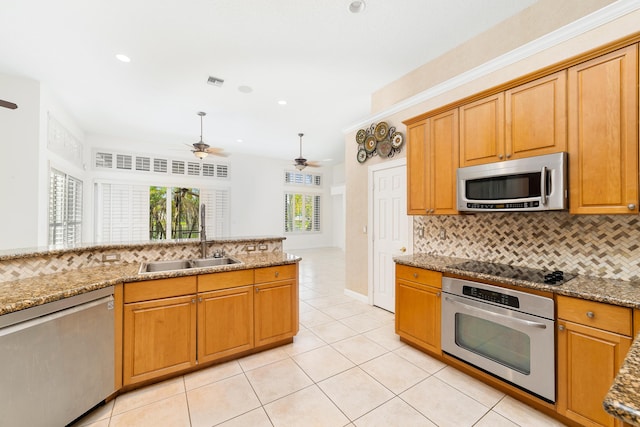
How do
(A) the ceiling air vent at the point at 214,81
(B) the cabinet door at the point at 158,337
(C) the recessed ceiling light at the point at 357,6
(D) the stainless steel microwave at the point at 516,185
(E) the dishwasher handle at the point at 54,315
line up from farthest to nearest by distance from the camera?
(A) the ceiling air vent at the point at 214,81
(C) the recessed ceiling light at the point at 357,6
(B) the cabinet door at the point at 158,337
(D) the stainless steel microwave at the point at 516,185
(E) the dishwasher handle at the point at 54,315

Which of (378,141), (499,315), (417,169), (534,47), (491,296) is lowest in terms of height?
(499,315)

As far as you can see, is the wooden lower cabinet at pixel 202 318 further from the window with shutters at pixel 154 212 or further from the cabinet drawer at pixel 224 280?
the window with shutters at pixel 154 212

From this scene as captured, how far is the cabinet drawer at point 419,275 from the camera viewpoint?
2506mm

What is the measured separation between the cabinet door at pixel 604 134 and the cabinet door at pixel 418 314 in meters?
1.32

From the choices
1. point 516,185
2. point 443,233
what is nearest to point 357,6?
point 516,185

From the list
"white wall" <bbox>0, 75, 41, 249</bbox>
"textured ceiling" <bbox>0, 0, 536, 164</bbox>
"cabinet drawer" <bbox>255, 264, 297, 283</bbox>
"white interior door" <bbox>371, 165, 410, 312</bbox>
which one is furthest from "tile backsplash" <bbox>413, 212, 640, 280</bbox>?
"white wall" <bbox>0, 75, 41, 249</bbox>

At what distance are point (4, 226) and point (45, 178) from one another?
85 cm

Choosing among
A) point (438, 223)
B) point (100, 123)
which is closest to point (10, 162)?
point (100, 123)

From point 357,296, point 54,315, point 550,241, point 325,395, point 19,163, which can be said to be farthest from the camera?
point 357,296

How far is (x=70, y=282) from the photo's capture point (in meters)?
1.86

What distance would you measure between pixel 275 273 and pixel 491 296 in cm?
187

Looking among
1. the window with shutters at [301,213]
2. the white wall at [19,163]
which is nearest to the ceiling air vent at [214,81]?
the white wall at [19,163]

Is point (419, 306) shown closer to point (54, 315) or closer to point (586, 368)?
point (586, 368)

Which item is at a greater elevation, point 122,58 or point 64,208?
point 122,58
